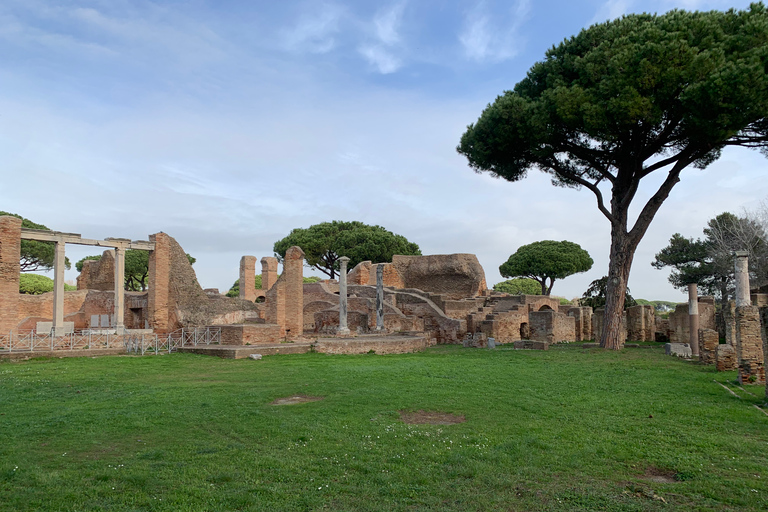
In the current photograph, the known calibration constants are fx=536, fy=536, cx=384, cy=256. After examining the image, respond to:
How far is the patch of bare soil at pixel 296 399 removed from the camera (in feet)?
28.1

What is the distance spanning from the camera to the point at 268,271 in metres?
40.8

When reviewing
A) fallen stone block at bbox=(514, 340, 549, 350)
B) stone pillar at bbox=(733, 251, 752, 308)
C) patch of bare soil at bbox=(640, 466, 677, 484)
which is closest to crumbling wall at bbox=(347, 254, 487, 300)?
fallen stone block at bbox=(514, 340, 549, 350)

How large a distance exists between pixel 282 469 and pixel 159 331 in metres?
20.7

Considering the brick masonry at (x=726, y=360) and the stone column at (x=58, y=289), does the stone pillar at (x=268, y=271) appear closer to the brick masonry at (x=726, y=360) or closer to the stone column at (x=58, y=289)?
the stone column at (x=58, y=289)

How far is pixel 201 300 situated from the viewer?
25.0 metres

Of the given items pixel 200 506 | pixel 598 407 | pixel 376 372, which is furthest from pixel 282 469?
pixel 376 372

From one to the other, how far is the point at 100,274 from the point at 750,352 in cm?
3158

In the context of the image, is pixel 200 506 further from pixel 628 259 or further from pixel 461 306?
pixel 461 306

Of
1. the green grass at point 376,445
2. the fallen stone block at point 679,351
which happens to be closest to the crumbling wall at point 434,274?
the fallen stone block at point 679,351

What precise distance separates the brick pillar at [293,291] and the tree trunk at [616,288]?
1260 cm

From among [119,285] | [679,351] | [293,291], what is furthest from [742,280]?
[119,285]

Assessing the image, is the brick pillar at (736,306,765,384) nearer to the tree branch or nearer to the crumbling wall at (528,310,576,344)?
the tree branch

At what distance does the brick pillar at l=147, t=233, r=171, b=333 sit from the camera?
23688mm

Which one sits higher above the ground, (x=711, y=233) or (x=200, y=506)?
(x=711, y=233)
